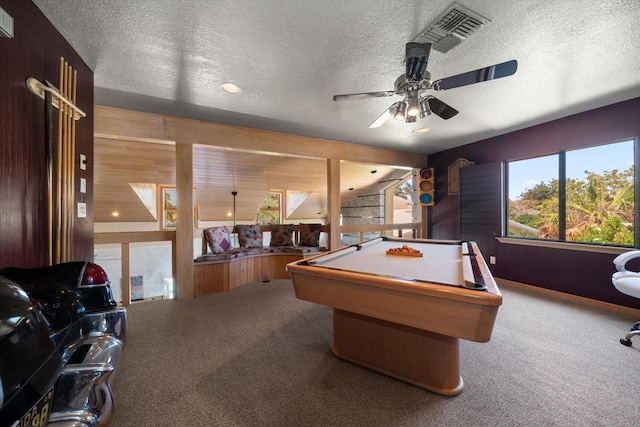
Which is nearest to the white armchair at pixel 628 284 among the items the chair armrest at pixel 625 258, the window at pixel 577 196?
the chair armrest at pixel 625 258

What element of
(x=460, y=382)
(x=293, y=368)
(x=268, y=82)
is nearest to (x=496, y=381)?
(x=460, y=382)

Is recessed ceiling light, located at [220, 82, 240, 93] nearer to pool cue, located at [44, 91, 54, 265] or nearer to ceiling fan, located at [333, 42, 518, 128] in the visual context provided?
ceiling fan, located at [333, 42, 518, 128]

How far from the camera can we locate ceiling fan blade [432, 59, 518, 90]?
1.46 metres

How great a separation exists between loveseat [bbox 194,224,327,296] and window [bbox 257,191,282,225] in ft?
7.73

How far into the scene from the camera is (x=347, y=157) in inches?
174

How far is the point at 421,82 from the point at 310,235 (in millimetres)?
3119

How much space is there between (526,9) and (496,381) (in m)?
2.34

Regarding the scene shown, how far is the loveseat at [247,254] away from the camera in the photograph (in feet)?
11.2

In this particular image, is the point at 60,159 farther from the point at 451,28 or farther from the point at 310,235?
the point at 310,235

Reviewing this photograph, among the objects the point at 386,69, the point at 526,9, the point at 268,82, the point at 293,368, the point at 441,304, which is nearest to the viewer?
the point at 441,304

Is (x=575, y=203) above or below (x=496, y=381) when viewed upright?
above

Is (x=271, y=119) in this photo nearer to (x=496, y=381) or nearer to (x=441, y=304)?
(x=441, y=304)

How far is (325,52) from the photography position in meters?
1.91

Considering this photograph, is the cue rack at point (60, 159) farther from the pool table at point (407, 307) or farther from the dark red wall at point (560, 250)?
the dark red wall at point (560, 250)
